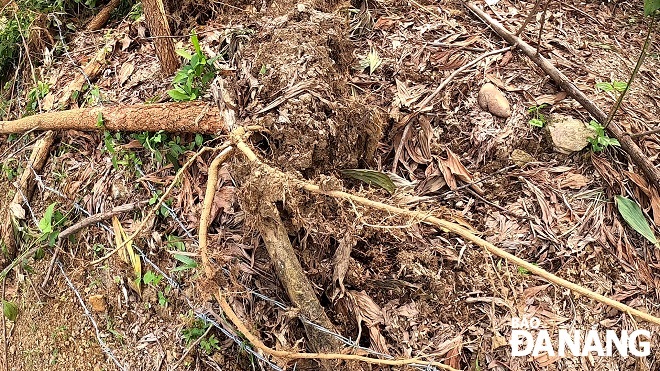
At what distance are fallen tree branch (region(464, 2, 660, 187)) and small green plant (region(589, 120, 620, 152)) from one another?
0.03m

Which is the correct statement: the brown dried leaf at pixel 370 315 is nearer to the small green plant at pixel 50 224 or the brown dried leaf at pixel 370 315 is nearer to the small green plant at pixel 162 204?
the small green plant at pixel 162 204

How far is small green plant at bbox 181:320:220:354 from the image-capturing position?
6.70 feet

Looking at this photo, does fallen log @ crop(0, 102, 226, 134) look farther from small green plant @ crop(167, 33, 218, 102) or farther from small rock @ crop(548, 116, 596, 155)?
small rock @ crop(548, 116, 596, 155)

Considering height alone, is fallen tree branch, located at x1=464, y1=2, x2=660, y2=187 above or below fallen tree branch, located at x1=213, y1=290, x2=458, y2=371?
above

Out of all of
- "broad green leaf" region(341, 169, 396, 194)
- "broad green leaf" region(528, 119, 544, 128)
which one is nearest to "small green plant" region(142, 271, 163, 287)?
"broad green leaf" region(341, 169, 396, 194)

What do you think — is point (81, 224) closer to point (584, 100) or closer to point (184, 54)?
point (184, 54)

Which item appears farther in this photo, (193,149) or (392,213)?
(193,149)

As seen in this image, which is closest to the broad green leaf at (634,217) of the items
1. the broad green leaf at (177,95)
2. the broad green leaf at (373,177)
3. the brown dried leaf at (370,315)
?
the broad green leaf at (373,177)

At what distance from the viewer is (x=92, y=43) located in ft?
10.1

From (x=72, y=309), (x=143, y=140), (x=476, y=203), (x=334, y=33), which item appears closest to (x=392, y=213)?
(x=476, y=203)

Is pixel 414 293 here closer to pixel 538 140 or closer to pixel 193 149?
pixel 538 140

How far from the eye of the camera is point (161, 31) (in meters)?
2.44

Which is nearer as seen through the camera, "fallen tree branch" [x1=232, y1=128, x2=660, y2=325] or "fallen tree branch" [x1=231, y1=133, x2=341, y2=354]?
"fallen tree branch" [x1=232, y1=128, x2=660, y2=325]

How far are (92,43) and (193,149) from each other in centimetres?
126
